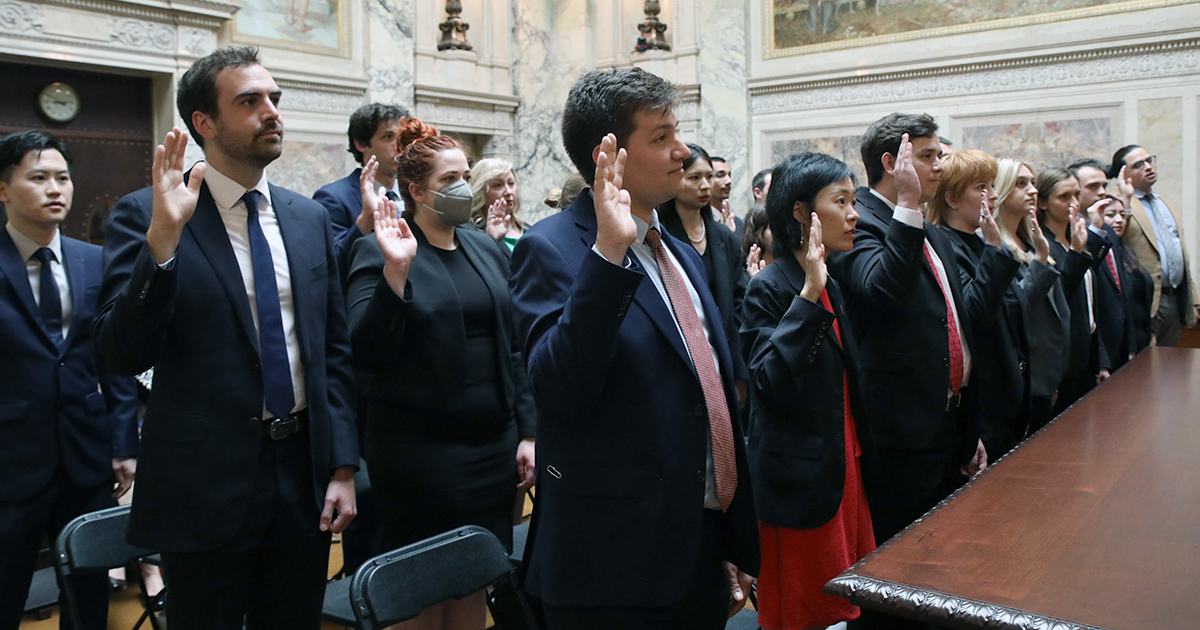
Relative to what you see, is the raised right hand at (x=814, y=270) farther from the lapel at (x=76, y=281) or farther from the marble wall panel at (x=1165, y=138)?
the marble wall panel at (x=1165, y=138)

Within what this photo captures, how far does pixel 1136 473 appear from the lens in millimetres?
2365

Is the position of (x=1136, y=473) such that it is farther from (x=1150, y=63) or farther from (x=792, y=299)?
(x=1150, y=63)

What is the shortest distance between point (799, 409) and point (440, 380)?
3.54ft

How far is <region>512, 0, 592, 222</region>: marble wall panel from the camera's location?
11.0 meters

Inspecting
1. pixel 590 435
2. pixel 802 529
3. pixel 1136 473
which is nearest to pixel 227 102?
pixel 590 435

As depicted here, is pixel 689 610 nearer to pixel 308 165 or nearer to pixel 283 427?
pixel 283 427

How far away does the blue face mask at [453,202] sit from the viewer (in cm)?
288

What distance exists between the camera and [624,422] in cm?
182

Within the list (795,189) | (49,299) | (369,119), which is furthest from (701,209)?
(49,299)

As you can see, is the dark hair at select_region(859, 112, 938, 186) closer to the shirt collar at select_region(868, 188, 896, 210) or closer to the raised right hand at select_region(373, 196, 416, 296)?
the shirt collar at select_region(868, 188, 896, 210)

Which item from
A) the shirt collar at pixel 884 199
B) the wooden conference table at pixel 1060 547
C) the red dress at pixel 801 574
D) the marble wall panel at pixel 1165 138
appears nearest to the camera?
the wooden conference table at pixel 1060 547

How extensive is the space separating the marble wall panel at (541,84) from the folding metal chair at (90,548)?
865 centimetres

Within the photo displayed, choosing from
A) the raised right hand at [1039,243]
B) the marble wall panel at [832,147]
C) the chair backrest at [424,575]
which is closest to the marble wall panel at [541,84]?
the marble wall panel at [832,147]

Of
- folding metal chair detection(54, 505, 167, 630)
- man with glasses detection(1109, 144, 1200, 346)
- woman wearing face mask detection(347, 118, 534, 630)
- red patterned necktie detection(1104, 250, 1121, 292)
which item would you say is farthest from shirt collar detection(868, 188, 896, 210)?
man with glasses detection(1109, 144, 1200, 346)
